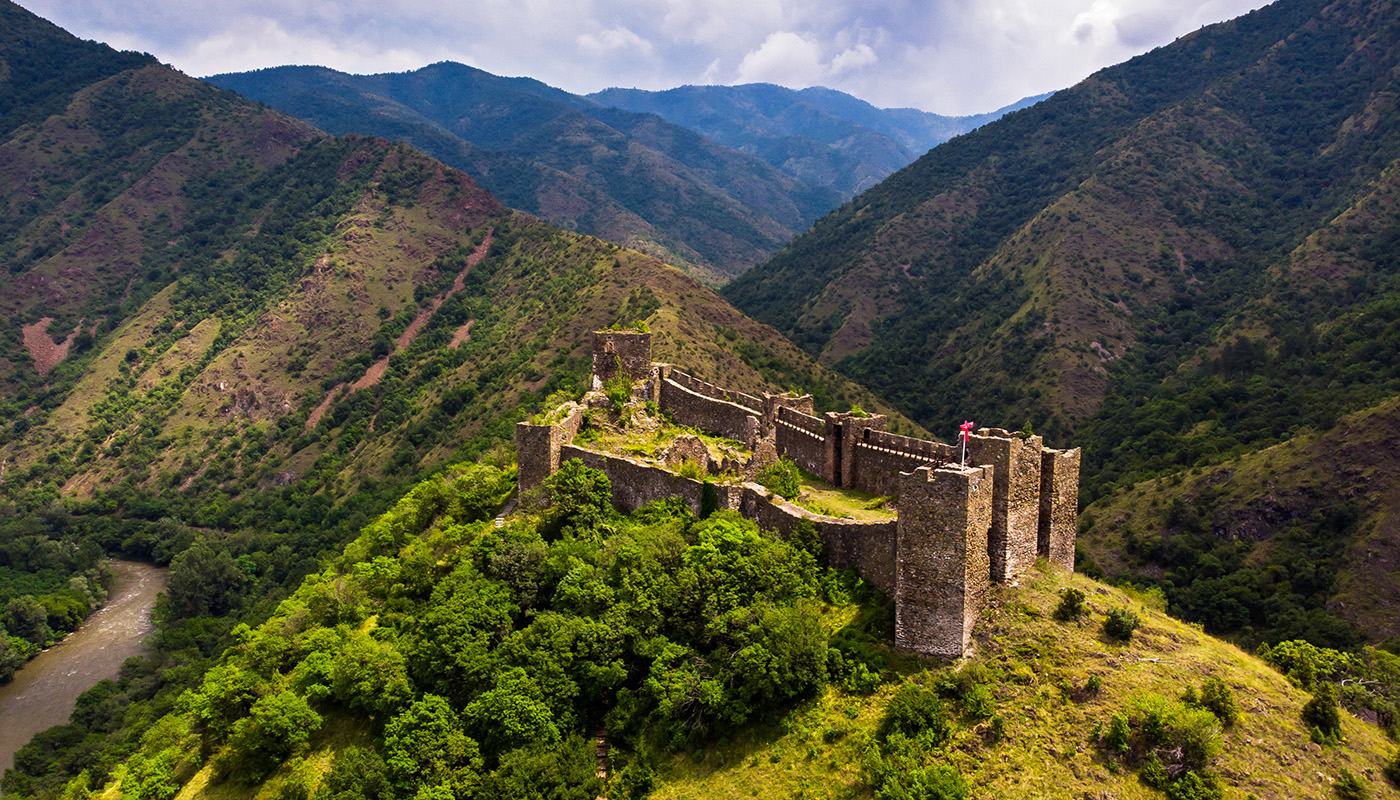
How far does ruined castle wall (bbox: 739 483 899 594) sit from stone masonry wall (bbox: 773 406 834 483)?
405 cm

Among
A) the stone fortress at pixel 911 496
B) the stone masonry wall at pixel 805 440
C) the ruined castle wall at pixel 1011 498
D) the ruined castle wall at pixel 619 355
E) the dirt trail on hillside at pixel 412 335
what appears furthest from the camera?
the dirt trail on hillside at pixel 412 335

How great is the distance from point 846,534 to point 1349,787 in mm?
12280

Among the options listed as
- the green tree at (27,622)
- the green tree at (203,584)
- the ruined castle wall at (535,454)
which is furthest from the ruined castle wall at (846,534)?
the green tree at (27,622)

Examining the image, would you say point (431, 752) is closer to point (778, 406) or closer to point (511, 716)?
point (511, 716)

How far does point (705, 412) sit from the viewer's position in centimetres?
3725

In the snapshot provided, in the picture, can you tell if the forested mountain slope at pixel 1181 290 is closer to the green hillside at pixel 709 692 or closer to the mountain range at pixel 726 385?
the mountain range at pixel 726 385

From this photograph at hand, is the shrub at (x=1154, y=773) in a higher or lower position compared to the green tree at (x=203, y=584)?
higher

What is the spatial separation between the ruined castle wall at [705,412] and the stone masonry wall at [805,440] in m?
1.27

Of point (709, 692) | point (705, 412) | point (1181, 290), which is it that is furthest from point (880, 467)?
point (1181, 290)

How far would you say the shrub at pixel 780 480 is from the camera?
27625 mm

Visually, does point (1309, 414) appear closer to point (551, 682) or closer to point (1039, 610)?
point (1039, 610)

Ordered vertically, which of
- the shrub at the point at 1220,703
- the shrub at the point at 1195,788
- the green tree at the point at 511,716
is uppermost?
the shrub at the point at 1220,703

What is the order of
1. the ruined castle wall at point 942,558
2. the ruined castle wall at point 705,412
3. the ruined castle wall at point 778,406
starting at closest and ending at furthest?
the ruined castle wall at point 942,558 → the ruined castle wall at point 778,406 → the ruined castle wall at point 705,412

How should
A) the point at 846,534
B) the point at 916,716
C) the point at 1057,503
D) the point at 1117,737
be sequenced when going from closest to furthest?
the point at 1117,737, the point at 916,716, the point at 1057,503, the point at 846,534
